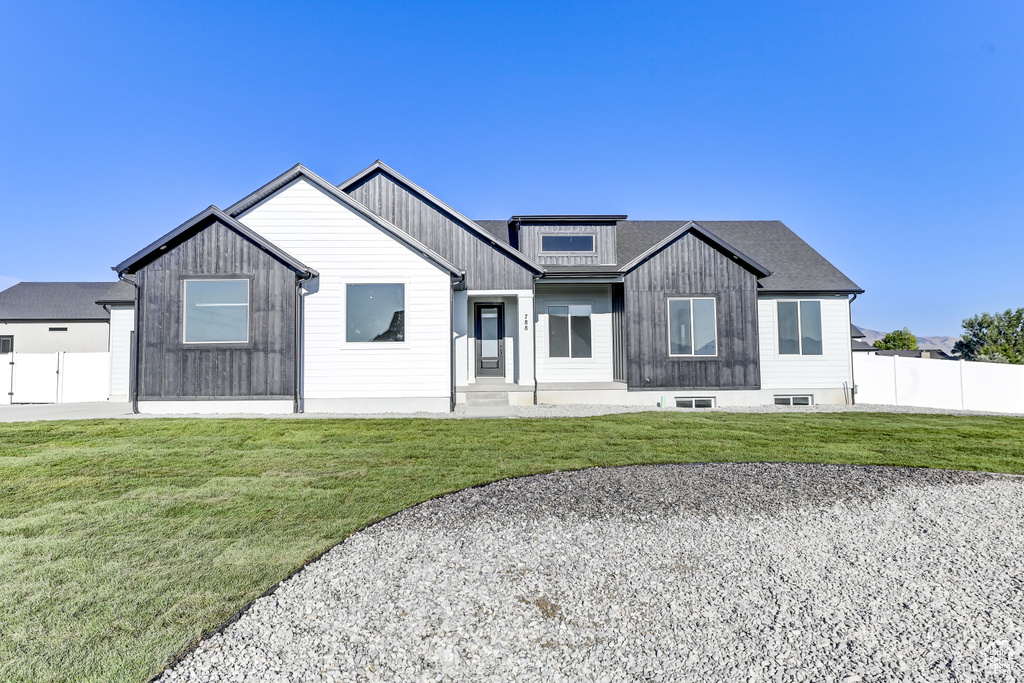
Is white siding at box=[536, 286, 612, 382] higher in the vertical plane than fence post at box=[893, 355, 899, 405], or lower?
higher

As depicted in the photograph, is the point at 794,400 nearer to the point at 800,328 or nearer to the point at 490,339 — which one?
the point at 800,328

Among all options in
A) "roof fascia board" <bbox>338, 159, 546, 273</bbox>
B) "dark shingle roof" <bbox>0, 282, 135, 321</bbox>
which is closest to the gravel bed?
"roof fascia board" <bbox>338, 159, 546, 273</bbox>

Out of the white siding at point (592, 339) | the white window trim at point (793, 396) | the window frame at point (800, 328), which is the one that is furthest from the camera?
the white siding at point (592, 339)

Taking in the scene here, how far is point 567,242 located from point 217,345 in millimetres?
9592

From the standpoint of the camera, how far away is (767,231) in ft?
58.7

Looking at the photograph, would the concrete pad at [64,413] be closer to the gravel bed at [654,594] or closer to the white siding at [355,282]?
the white siding at [355,282]

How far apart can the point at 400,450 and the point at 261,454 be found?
5.65 ft

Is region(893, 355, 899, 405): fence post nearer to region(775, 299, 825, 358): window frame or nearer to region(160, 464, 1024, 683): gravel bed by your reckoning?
region(775, 299, 825, 358): window frame

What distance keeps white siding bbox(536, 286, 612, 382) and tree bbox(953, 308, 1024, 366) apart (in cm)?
5261

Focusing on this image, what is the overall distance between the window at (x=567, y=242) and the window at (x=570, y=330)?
1813mm

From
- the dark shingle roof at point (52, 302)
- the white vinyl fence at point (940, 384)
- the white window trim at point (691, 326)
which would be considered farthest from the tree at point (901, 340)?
the dark shingle roof at point (52, 302)

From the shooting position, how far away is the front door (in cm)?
1523

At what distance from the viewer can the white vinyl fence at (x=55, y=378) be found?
15.6 m

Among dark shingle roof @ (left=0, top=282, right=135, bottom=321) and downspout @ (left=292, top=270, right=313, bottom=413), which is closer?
downspout @ (left=292, top=270, right=313, bottom=413)
